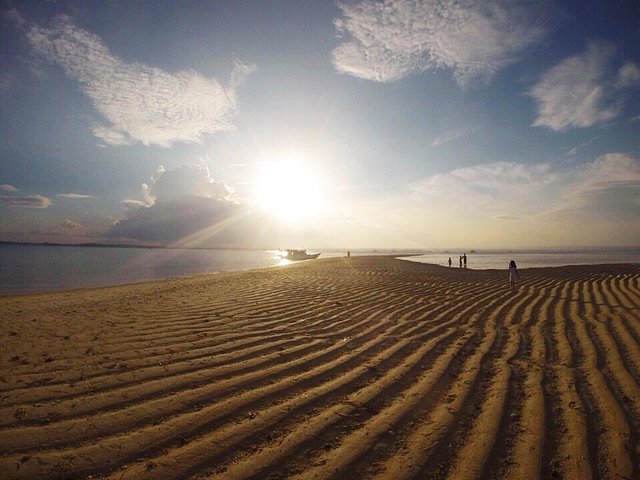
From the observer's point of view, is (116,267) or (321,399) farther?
(116,267)

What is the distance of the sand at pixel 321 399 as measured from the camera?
2402mm

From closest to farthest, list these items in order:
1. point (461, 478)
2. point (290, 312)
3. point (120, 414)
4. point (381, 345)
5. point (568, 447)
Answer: point (461, 478) → point (568, 447) → point (120, 414) → point (381, 345) → point (290, 312)

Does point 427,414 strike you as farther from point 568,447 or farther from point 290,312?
point 290,312

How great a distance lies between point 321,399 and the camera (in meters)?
3.38

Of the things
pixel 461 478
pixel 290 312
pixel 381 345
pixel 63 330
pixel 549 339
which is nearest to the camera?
pixel 461 478

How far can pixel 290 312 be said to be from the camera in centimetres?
785

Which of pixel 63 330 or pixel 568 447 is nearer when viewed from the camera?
pixel 568 447

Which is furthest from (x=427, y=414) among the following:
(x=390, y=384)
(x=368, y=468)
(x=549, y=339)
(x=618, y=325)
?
(x=618, y=325)

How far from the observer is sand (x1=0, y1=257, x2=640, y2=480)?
7.88 feet

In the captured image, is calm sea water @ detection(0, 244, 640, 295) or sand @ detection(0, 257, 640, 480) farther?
calm sea water @ detection(0, 244, 640, 295)

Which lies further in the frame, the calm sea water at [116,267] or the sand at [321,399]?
the calm sea water at [116,267]

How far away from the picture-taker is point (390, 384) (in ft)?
12.3

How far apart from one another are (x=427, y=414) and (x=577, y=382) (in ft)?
7.04

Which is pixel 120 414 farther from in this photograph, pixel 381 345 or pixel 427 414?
pixel 381 345
